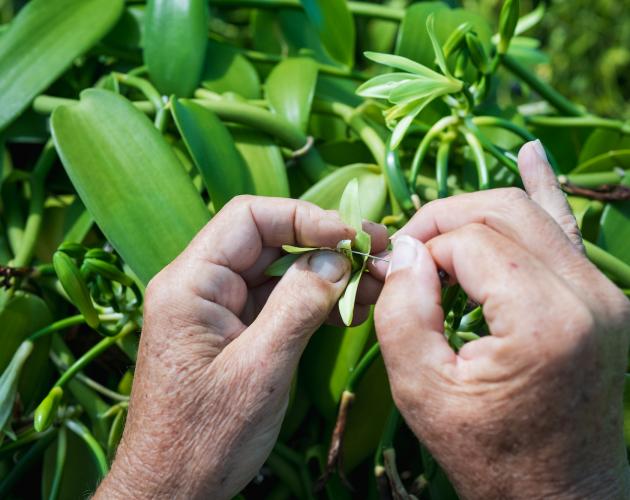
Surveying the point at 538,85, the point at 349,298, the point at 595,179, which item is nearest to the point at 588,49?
the point at 538,85

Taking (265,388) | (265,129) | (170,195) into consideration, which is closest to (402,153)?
(265,129)

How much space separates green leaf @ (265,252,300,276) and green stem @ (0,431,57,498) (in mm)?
299

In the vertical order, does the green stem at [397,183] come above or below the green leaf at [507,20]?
below

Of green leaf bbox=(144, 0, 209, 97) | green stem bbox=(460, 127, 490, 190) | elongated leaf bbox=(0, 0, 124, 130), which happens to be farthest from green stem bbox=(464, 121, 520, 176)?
elongated leaf bbox=(0, 0, 124, 130)

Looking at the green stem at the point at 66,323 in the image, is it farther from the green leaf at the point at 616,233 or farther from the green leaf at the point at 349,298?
the green leaf at the point at 616,233

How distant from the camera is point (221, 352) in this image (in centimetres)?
50

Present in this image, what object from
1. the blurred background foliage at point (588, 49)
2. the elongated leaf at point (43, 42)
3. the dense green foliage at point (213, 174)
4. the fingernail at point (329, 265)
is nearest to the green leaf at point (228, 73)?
the dense green foliage at point (213, 174)

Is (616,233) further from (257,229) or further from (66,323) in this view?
(66,323)

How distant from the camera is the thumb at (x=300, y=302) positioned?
0.48 m

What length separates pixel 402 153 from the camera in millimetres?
773

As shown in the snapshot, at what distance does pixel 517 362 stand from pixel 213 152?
0.39m

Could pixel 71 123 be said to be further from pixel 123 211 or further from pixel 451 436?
pixel 451 436

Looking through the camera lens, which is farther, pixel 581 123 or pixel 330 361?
pixel 581 123

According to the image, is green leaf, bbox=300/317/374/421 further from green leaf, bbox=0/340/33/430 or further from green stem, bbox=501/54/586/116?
green stem, bbox=501/54/586/116
